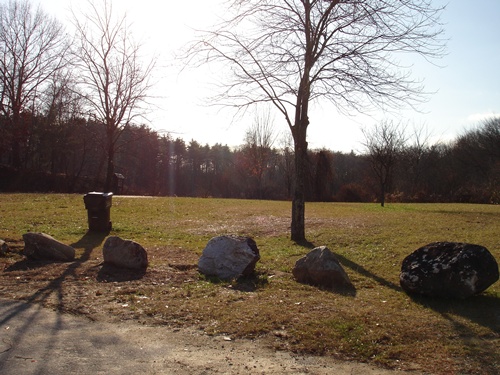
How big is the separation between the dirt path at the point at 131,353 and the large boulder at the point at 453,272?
269cm

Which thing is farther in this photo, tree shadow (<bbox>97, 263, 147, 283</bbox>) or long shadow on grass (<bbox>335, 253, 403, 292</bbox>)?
long shadow on grass (<bbox>335, 253, 403, 292</bbox>)

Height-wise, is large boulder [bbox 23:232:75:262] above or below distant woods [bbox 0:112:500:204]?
below

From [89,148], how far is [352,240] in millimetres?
38114

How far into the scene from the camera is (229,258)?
7.73m

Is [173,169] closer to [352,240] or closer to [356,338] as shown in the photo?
[352,240]

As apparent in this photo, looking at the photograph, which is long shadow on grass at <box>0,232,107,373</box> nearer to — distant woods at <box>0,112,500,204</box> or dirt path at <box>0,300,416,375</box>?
dirt path at <box>0,300,416,375</box>

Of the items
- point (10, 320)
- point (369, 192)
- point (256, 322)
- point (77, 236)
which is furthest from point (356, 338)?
point (369, 192)

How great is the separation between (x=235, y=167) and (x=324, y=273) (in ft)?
178

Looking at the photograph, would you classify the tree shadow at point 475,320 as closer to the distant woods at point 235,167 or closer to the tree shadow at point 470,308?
the tree shadow at point 470,308

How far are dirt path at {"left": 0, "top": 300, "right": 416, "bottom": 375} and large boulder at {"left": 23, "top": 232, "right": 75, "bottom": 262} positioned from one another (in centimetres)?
339

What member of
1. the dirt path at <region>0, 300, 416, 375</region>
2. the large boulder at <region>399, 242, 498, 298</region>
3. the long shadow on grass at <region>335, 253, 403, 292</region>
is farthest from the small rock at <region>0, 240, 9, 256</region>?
the large boulder at <region>399, 242, 498, 298</region>

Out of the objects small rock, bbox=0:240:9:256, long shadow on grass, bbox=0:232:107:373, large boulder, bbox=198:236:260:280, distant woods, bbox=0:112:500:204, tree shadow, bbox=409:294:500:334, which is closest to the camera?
long shadow on grass, bbox=0:232:107:373

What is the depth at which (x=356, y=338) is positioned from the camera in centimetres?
488

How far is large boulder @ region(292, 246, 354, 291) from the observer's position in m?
7.38
